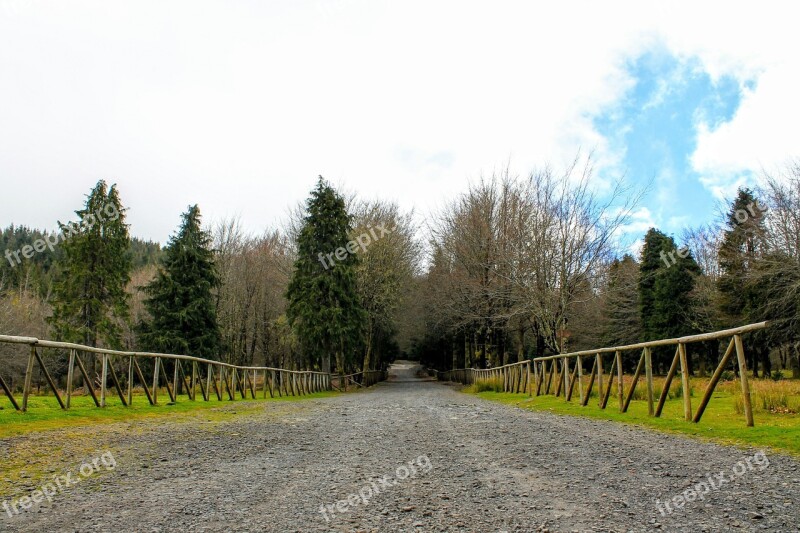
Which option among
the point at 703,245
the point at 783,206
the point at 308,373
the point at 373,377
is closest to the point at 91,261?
the point at 308,373

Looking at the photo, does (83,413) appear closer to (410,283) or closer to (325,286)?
(325,286)

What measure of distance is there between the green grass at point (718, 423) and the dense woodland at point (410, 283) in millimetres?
8451

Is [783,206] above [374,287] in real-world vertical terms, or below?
above

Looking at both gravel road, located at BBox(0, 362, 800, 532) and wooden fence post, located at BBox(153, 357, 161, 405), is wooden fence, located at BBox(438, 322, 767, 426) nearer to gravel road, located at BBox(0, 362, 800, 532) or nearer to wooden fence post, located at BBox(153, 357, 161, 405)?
gravel road, located at BBox(0, 362, 800, 532)

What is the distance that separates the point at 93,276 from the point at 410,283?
63.0ft

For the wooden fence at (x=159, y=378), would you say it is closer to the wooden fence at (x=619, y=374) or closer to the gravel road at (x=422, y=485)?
the gravel road at (x=422, y=485)

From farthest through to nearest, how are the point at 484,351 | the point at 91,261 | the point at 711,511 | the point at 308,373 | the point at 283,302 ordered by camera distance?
the point at 283,302 → the point at 484,351 → the point at 91,261 → the point at 308,373 → the point at 711,511

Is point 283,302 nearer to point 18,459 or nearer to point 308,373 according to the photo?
point 308,373

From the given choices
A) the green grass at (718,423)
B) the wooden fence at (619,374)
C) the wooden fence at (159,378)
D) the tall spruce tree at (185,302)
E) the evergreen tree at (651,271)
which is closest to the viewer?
the green grass at (718,423)

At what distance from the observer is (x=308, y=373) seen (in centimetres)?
2392

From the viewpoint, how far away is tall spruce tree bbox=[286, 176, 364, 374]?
94.8 ft

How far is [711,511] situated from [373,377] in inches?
1439

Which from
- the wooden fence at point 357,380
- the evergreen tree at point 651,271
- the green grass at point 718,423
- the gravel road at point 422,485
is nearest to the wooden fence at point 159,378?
the wooden fence at point 357,380

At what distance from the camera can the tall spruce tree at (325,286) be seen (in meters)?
28.9
